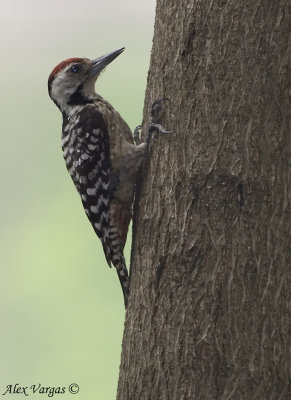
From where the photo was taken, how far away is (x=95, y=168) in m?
4.06

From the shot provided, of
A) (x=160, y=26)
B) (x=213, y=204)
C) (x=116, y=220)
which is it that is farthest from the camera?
(x=116, y=220)

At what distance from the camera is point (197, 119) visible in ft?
9.72

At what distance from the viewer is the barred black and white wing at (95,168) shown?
4055 mm

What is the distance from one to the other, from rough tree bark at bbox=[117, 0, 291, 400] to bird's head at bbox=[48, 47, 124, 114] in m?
1.41

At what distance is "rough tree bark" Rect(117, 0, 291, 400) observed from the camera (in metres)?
2.74

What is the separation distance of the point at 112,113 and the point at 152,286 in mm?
1605

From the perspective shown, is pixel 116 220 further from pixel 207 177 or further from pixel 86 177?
pixel 207 177

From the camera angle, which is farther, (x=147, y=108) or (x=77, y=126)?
(x=77, y=126)

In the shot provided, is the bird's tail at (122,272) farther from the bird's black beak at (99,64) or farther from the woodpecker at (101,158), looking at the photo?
the bird's black beak at (99,64)

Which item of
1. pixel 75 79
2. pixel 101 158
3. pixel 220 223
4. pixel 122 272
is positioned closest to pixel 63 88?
pixel 75 79

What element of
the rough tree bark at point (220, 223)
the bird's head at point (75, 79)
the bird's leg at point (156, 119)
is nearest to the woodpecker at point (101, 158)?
the bird's head at point (75, 79)

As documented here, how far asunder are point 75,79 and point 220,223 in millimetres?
2018

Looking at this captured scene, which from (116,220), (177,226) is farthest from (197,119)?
(116,220)

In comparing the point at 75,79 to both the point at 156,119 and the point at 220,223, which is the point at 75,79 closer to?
the point at 156,119
